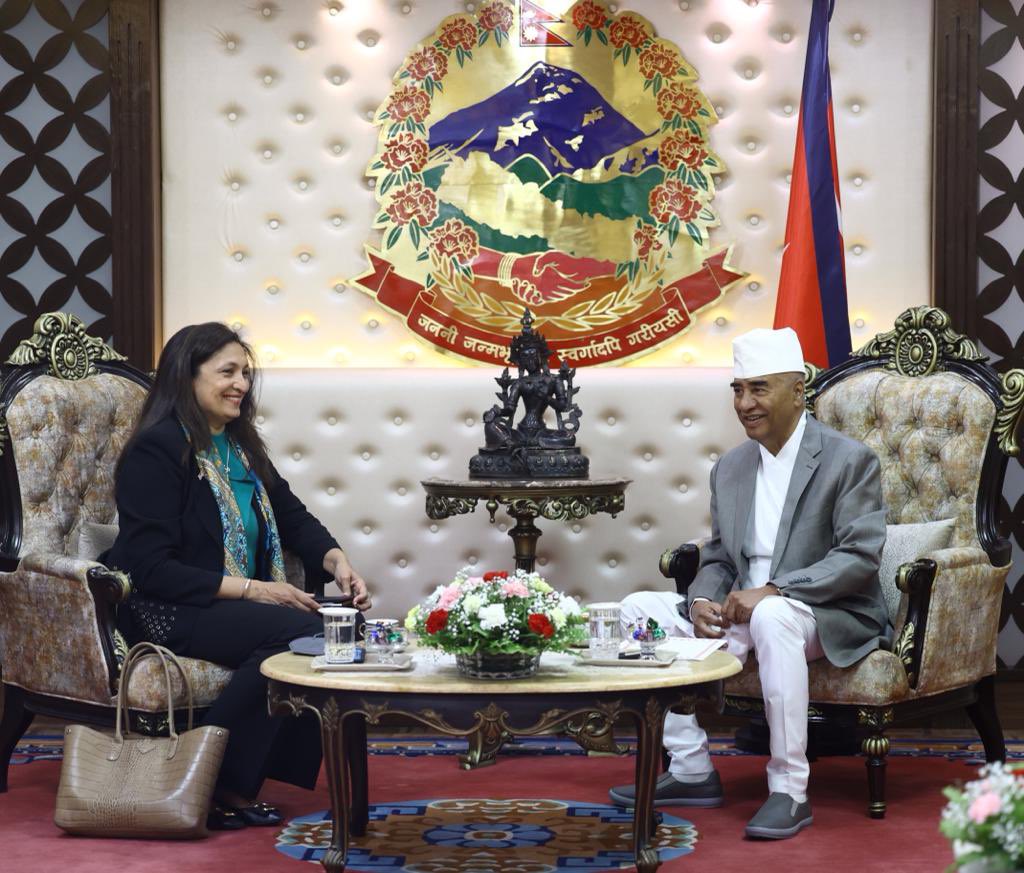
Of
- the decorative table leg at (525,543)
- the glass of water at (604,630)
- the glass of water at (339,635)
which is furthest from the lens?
the decorative table leg at (525,543)

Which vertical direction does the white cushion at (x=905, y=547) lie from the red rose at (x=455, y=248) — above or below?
below

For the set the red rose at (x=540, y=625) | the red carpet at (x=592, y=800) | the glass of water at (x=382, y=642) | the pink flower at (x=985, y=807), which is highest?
the red rose at (x=540, y=625)

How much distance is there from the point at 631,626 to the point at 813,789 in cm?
99

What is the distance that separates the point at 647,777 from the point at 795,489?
113 centimetres

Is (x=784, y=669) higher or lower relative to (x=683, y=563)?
lower

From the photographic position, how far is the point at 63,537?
422 cm

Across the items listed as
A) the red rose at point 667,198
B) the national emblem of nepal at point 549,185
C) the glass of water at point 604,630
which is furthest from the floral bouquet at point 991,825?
the red rose at point 667,198

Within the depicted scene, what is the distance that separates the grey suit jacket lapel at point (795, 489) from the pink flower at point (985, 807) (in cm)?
238

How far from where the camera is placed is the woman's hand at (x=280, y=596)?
385 centimetres

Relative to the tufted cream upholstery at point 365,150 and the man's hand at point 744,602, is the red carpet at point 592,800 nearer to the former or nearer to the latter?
the man's hand at point 744,602

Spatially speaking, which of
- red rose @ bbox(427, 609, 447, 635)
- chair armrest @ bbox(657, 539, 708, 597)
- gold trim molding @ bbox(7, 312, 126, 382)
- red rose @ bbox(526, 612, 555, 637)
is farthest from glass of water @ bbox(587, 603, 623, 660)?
gold trim molding @ bbox(7, 312, 126, 382)

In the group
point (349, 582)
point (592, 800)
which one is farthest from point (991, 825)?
point (349, 582)

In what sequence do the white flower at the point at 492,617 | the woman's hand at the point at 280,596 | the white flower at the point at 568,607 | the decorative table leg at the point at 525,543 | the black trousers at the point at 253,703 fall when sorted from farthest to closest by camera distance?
1. the decorative table leg at the point at 525,543
2. the woman's hand at the point at 280,596
3. the black trousers at the point at 253,703
4. the white flower at the point at 568,607
5. the white flower at the point at 492,617

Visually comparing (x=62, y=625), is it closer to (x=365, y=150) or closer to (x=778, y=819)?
(x=778, y=819)
